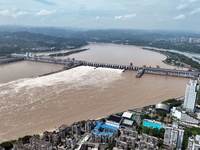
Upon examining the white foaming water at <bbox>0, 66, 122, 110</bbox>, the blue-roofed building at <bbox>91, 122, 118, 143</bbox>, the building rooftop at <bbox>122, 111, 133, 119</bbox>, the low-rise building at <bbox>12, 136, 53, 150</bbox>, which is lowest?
the blue-roofed building at <bbox>91, 122, 118, 143</bbox>

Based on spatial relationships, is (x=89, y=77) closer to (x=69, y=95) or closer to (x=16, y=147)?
(x=69, y=95)

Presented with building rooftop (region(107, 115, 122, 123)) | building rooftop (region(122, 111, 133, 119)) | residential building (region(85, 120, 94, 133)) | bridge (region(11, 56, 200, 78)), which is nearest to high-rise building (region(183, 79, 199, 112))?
building rooftop (region(122, 111, 133, 119))

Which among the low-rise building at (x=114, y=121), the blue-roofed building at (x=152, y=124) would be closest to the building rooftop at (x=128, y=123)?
the low-rise building at (x=114, y=121)

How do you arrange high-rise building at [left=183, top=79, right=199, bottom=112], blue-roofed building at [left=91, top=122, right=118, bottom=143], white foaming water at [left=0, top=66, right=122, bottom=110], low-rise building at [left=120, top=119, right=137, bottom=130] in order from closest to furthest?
blue-roofed building at [left=91, top=122, right=118, bottom=143]
low-rise building at [left=120, top=119, right=137, bottom=130]
high-rise building at [left=183, top=79, right=199, bottom=112]
white foaming water at [left=0, top=66, right=122, bottom=110]

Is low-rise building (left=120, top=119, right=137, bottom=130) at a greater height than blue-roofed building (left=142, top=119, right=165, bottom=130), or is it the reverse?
low-rise building (left=120, top=119, right=137, bottom=130)

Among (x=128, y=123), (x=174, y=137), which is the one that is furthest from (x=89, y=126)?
(x=174, y=137)

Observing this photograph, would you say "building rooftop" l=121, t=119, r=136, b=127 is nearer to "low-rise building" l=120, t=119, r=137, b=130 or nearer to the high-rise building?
"low-rise building" l=120, t=119, r=137, b=130
